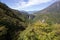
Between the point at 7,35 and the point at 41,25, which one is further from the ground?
the point at 41,25

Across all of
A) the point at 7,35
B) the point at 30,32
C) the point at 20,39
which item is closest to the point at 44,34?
the point at 30,32

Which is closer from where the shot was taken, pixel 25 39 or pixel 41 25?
pixel 25 39

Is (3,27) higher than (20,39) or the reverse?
higher

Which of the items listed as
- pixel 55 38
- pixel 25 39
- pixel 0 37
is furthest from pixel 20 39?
pixel 55 38

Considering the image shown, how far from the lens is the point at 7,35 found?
36.3 metres

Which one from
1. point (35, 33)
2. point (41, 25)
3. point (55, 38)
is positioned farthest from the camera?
point (41, 25)

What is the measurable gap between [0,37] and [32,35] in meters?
7.43

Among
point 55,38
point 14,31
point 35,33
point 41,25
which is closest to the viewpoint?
point 55,38

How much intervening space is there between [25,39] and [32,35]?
172cm

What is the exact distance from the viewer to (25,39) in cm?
3097

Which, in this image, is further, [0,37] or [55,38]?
[0,37]

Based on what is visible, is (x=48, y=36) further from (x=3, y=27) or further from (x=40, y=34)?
(x=3, y=27)

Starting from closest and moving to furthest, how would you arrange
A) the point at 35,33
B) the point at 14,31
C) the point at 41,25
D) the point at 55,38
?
the point at 55,38
the point at 35,33
the point at 41,25
the point at 14,31

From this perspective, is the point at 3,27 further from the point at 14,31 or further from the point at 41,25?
the point at 41,25
